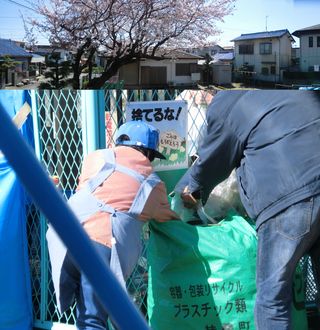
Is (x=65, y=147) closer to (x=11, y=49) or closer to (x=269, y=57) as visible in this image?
(x=11, y=49)

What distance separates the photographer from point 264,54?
5.29 feet

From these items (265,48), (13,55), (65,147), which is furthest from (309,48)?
(65,147)

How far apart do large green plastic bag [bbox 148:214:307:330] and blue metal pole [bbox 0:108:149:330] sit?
1.40 meters

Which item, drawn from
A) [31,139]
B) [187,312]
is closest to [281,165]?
[187,312]

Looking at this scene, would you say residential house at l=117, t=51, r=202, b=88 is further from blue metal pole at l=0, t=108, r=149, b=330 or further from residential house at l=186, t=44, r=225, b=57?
blue metal pole at l=0, t=108, r=149, b=330

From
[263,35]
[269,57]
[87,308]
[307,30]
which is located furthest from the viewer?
[87,308]

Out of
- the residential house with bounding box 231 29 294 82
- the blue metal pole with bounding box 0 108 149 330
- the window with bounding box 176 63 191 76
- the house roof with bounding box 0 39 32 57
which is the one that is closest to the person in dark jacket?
the residential house with bounding box 231 29 294 82

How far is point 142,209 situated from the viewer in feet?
6.64

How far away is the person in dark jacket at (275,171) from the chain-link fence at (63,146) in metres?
0.57

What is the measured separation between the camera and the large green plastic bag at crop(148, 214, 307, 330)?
214cm

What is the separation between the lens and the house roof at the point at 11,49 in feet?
6.16

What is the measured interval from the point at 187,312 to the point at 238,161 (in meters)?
0.80

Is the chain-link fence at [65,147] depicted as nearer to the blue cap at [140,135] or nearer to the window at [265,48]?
the blue cap at [140,135]

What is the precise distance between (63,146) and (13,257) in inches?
27.9
